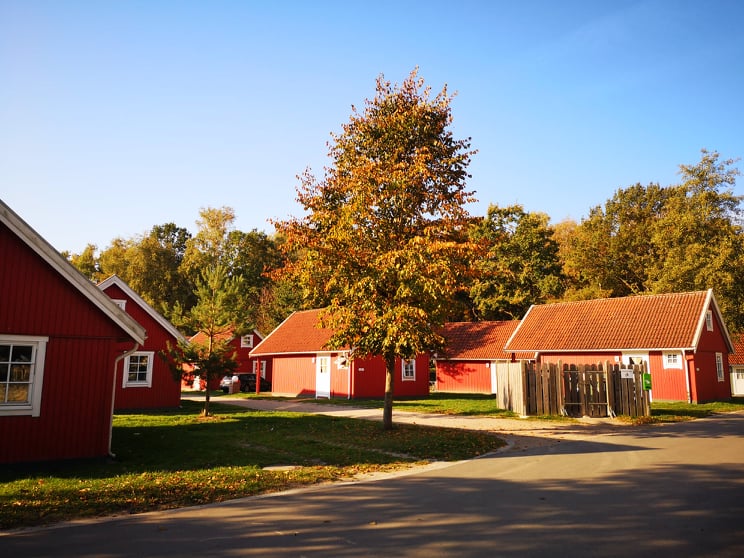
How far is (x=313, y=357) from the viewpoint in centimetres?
3519

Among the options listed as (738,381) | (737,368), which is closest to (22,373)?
(737,368)

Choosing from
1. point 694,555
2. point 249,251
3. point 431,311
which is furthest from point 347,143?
point 249,251

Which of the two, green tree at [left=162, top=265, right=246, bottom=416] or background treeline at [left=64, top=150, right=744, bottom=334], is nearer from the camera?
green tree at [left=162, top=265, right=246, bottom=416]

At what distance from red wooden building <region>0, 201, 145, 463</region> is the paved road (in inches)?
189

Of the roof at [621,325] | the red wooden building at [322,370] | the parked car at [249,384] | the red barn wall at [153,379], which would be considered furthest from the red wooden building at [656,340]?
the red barn wall at [153,379]

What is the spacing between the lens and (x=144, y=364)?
24734 mm

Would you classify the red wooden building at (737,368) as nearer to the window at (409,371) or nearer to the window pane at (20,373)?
the window at (409,371)

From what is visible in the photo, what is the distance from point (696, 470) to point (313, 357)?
26.8 meters

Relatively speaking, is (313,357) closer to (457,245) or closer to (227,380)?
(227,380)

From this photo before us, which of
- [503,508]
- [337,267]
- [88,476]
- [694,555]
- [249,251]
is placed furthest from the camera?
[249,251]

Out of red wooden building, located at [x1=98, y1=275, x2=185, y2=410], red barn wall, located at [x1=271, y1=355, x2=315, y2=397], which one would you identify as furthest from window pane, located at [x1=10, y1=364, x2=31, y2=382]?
red barn wall, located at [x1=271, y1=355, x2=315, y2=397]

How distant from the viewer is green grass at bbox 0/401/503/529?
8328 mm

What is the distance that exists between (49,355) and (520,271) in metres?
45.8

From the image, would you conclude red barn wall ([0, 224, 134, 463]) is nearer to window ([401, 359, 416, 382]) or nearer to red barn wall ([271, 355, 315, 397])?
red barn wall ([271, 355, 315, 397])
